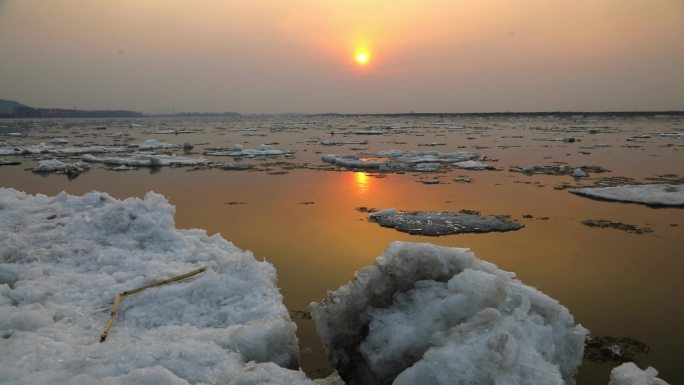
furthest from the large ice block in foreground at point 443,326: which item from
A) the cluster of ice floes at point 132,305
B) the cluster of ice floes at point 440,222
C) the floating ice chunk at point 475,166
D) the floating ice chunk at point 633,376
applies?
the floating ice chunk at point 475,166

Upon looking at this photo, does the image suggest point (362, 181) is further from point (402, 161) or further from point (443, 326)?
point (443, 326)

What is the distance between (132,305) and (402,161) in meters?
16.6

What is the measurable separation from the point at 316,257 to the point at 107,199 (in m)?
3.31

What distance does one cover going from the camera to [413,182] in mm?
14008

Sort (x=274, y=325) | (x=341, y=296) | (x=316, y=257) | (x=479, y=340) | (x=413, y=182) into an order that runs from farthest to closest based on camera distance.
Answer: (x=413, y=182) → (x=316, y=257) → (x=274, y=325) → (x=341, y=296) → (x=479, y=340)

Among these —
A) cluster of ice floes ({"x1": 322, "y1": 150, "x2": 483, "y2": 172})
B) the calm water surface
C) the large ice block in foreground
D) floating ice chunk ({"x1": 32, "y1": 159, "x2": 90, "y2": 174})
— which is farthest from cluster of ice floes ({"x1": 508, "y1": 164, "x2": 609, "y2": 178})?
floating ice chunk ({"x1": 32, "y1": 159, "x2": 90, "y2": 174})

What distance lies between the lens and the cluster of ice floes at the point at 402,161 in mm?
17594

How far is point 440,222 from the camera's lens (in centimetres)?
827

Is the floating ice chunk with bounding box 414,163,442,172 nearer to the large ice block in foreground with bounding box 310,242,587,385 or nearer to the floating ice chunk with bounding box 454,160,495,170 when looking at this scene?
the floating ice chunk with bounding box 454,160,495,170

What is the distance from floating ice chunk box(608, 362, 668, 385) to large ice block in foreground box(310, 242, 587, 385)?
0.25 meters

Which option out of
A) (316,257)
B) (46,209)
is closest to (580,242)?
(316,257)

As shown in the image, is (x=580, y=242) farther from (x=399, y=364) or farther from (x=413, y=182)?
(x=413, y=182)

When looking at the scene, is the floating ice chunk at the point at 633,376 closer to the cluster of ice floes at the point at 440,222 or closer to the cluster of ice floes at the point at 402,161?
the cluster of ice floes at the point at 440,222

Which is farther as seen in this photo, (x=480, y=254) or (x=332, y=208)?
(x=332, y=208)
